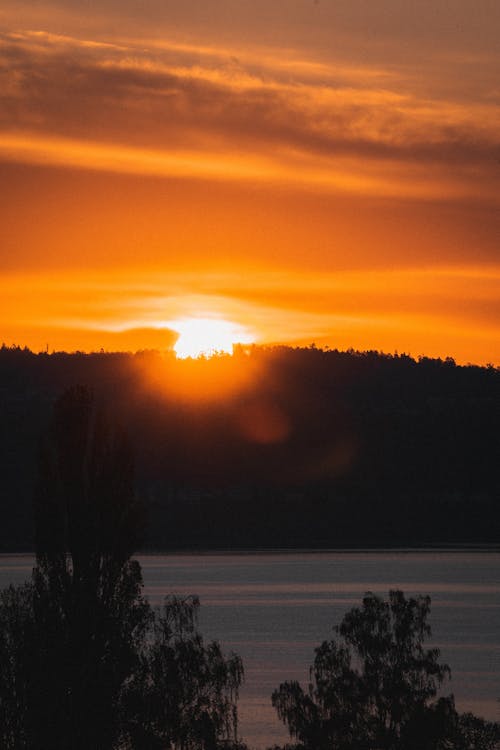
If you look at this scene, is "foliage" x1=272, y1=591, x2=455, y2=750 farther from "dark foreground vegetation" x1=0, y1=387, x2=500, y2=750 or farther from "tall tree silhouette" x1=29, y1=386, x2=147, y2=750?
"tall tree silhouette" x1=29, y1=386, x2=147, y2=750

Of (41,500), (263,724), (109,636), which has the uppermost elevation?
(41,500)

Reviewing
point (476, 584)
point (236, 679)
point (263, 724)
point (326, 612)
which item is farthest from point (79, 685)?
point (476, 584)

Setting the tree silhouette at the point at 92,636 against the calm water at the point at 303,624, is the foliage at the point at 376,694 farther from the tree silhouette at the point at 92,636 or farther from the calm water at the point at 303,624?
the calm water at the point at 303,624

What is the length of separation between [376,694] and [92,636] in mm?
8162

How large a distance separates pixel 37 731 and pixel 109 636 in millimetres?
3187

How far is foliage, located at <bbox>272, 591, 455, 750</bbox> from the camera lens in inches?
1227

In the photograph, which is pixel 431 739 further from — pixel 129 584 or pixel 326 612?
pixel 326 612

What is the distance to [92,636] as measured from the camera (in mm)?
35969

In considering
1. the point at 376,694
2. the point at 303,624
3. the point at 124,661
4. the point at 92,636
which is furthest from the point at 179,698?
the point at 303,624

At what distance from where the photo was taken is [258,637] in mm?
109250

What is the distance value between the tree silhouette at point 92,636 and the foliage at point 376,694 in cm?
252

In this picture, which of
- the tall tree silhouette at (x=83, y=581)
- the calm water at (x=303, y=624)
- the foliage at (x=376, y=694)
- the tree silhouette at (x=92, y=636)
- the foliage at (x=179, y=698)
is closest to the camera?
the foliage at (x=376, y=694)

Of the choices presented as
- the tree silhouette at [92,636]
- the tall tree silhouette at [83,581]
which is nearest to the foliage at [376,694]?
the tree silhouette at [92,636]

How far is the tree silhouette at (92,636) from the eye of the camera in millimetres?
34188
